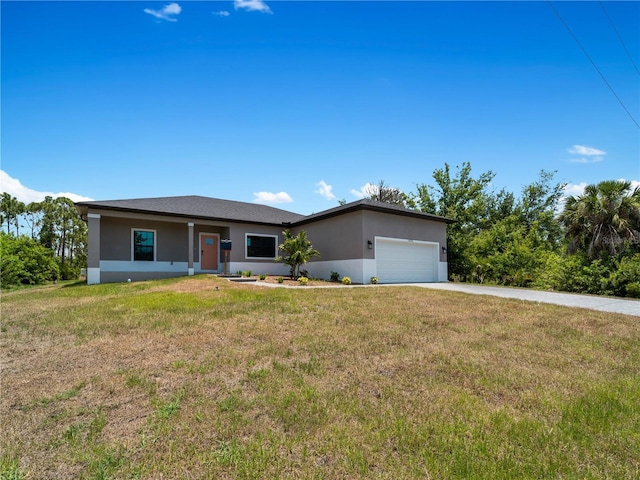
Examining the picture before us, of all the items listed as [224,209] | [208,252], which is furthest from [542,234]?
[208,252]

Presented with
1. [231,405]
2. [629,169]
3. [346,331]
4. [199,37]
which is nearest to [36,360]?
[231,405]

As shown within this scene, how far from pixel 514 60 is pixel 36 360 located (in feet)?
48.3

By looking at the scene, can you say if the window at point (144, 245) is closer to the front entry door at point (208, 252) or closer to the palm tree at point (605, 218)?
the front entry door at point (208, 252)

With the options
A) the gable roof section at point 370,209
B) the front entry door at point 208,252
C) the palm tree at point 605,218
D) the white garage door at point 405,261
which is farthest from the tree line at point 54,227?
the palm tree at point 605,218

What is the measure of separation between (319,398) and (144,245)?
16343mm

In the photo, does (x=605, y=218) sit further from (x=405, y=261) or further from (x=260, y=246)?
(x=260, y=246)

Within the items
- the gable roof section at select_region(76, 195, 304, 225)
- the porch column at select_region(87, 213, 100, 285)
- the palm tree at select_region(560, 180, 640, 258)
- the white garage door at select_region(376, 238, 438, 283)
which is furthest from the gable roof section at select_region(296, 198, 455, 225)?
the porch column at select_region(87, 213, 100, 285)

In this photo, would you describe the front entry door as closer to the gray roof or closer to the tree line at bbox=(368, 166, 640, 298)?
the gray roof

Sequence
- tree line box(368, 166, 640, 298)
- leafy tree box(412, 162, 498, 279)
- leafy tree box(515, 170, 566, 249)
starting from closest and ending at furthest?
tree line box(368, 166, 640, 298)
leafy tree box(412, 162, 498, 279)
leafy tree box(515, 170, 566, 249)

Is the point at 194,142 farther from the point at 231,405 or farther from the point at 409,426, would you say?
the point at 409,426

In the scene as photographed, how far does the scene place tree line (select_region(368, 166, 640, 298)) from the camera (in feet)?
43.2

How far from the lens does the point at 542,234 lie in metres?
28.2

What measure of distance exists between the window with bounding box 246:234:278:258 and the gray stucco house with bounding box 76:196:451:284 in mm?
54

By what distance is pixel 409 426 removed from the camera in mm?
3154
